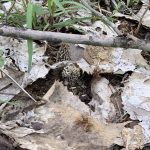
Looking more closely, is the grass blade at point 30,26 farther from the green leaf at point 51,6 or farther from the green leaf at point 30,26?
the green leaf at point 51,6

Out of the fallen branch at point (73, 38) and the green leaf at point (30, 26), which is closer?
the fallen branch at point (73, 38)

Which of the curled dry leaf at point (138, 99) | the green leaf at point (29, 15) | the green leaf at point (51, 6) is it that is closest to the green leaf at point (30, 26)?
the green leaf at point (29, 15)

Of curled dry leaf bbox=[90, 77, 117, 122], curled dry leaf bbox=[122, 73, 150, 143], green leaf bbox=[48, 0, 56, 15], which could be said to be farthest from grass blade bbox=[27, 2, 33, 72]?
curled dry leaf bbox=[122, 73, 150, 143]

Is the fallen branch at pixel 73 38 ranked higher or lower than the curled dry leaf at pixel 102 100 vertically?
higher

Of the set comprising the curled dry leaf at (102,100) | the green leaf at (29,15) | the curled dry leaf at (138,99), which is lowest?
the curled dry leaf at (102,100)

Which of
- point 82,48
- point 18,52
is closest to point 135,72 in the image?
point 82,48

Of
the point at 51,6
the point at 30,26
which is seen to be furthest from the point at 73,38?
the point at 51,6

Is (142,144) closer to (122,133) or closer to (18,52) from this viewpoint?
(122,133)

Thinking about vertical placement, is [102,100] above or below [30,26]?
below

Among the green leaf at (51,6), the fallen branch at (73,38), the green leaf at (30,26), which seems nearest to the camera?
the fallen branch at (73,38)

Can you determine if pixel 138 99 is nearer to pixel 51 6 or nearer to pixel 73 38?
pixel 73 38

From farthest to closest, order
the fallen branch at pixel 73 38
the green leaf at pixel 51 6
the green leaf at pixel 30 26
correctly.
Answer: the green leaf at pixel 51 6, the green leaf at pixel 30 26, the fallen branch at pixel 73 38
